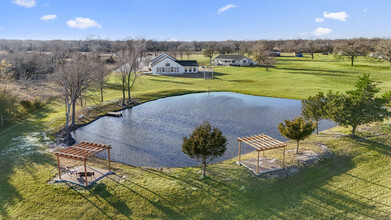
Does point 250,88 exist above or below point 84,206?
above

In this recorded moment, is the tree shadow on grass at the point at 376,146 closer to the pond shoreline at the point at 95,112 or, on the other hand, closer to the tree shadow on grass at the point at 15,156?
the tree shadow on grass at the point at 15,156

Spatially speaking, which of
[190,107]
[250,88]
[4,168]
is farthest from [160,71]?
[4,168]

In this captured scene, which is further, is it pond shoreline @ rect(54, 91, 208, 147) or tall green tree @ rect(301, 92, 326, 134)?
pond shoreline @ rect(54, 91, 208, 147)

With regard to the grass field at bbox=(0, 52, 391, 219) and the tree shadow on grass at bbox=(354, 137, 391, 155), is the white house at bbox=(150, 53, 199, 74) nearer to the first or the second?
the grass field at bbox=(0, 52, 391, 219)

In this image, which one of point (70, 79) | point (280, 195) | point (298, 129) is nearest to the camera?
point (280, 195)

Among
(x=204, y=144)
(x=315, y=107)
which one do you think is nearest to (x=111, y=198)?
(x=204, y=144)

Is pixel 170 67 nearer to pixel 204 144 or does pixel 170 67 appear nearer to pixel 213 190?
pixel 204 144

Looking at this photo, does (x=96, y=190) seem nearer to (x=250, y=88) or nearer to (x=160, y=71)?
(x=250, y=88)

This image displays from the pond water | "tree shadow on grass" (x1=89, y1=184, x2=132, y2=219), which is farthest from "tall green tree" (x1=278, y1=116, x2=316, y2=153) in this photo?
"tree shadow on grass" (x1=89, y1=184, x2=132, y2=219)
